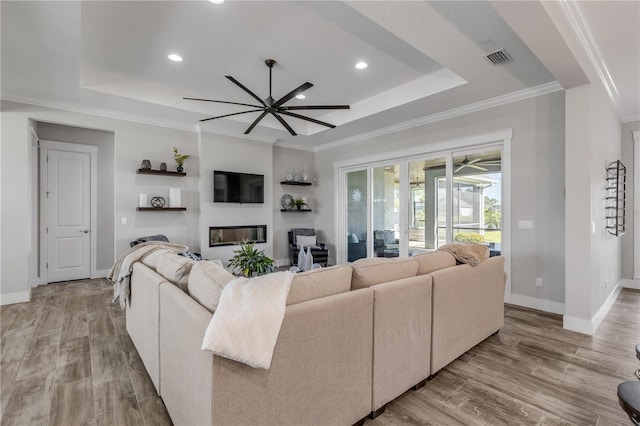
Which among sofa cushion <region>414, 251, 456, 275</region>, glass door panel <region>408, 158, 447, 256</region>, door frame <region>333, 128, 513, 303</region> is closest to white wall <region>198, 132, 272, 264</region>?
door frame <region>333, 128, 513, 303</region>

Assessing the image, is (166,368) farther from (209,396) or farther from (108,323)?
(108,323)

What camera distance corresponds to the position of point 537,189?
12.5 ft

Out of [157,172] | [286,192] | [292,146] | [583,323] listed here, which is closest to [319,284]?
[583,323]

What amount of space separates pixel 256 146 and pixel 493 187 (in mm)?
4307

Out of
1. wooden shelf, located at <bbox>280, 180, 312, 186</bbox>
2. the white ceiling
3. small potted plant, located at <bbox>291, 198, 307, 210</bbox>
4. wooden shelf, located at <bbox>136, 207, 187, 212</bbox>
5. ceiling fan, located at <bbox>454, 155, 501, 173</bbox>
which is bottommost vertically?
wooden shelf, located at <bbox>136, 207, 187, 212</bbox>

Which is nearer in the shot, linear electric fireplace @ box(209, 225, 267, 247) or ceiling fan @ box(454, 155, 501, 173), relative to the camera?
ceiling fan @ box(454, 155, 501, 173)

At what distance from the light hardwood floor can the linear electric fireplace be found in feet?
7.77

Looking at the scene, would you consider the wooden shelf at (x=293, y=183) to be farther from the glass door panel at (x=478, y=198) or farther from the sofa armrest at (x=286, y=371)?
the sofa armrest at (x=286, y=371)

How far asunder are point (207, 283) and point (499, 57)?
3.40 metres

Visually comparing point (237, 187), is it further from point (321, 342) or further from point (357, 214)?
point (321, 342)

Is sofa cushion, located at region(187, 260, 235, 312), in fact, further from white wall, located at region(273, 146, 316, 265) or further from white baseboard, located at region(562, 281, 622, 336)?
white wall, located at region(273, 146, 316, 265)

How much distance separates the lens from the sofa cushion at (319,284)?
1533 mm

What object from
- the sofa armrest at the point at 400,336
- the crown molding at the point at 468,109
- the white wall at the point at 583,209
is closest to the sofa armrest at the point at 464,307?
the sofa armrest at the point at 400,336

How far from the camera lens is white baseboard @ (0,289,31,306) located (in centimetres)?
393
